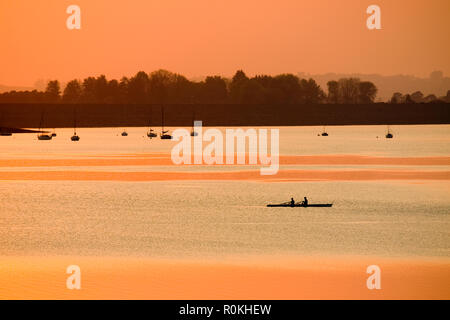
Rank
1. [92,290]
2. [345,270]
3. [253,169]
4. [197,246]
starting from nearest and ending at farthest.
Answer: [92,290] < [345,270] < [197,246] < [253,169]

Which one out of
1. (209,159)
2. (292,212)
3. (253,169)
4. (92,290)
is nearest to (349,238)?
(292,212)

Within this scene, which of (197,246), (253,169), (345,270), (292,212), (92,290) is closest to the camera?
(92,290)

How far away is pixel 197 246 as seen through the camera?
41688 mm

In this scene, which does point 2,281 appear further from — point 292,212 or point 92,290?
point 292,212

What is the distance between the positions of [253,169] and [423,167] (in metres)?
22.4

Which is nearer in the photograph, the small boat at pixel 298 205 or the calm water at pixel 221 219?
the calm water at pixel 221 219

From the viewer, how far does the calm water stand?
136 feet

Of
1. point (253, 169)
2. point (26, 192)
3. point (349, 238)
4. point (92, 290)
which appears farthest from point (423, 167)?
point (92, 290)

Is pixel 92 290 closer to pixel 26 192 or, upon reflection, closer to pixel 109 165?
pixel 26 192

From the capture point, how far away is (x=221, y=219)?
176ft

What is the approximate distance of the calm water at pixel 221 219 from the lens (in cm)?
4134

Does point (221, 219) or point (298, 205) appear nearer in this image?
point (221, 219)

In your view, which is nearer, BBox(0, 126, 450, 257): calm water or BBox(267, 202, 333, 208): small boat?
BBox(0, 126, 450, 257): calm water

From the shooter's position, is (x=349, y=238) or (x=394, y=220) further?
(x=394, y=220)
